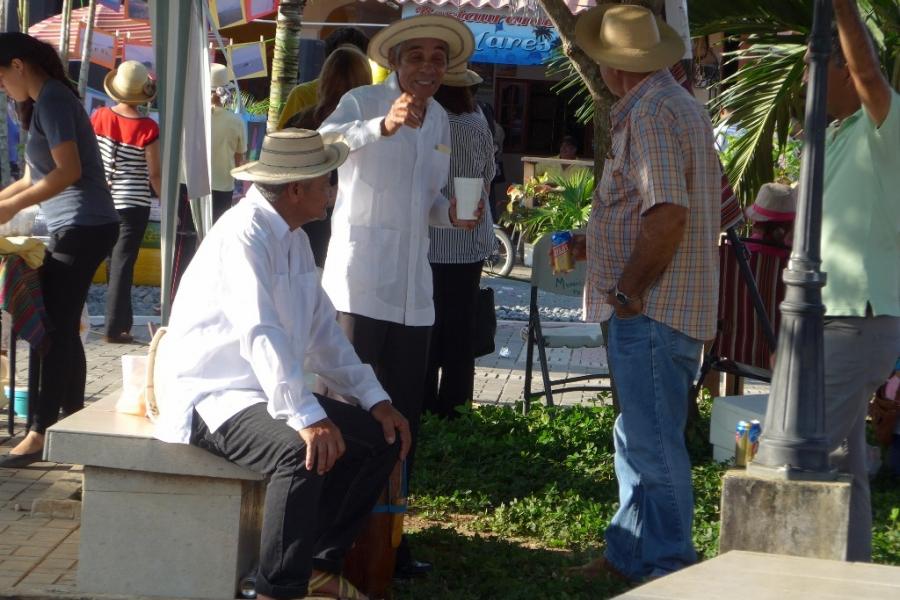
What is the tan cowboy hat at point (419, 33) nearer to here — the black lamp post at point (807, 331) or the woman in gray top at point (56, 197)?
the black lamp post at point (807, 331)

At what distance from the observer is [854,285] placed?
3.92 meters

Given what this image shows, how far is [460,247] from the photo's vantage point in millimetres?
6180

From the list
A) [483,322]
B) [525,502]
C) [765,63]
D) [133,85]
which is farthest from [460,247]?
[133,85]

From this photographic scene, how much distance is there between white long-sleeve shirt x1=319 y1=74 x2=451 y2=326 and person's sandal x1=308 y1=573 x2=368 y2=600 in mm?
920

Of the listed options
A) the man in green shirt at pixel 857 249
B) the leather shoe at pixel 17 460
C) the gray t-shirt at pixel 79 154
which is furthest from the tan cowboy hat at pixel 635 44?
the leather shoe at pixel 17 460

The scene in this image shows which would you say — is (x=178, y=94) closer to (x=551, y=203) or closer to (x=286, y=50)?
(x=286, y=50)

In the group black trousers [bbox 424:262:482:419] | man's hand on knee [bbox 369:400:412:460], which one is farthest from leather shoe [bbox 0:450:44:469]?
man's hand on knee [bbox 369:400:412:460]

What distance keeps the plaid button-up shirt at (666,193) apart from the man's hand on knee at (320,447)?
3.40 ft

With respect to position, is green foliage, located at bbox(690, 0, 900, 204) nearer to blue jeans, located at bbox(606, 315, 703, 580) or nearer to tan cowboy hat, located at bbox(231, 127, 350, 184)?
blue jeans, located at bbox(606, 315, 703, 580)

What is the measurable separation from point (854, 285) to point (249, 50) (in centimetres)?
1056

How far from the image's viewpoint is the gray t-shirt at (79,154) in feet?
19.1

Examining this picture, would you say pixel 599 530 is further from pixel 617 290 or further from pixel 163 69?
pixel 163 69

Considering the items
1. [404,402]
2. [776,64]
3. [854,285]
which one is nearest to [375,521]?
[404,402]

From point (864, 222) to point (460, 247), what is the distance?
2546 millimetres
